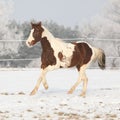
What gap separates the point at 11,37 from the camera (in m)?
40.7

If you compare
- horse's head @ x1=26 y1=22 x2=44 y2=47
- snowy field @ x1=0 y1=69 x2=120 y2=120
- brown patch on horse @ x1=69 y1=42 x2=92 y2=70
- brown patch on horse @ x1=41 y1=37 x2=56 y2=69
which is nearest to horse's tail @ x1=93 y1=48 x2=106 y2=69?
brown patch on horse @ x1=69 y1=42 x2=92 y2=70

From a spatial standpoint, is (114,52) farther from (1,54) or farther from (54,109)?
(54,109)

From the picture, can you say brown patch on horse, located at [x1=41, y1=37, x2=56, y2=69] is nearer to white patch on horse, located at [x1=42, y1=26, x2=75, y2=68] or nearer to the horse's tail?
white patch on horse, located at [x1=42, y1=26, x2=75, y2=68]

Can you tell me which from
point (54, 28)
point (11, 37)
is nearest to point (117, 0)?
point (54, 28)

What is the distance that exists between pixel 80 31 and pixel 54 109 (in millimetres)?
39655

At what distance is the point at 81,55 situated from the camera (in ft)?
29.4

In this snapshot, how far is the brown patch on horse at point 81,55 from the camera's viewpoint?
8867mm

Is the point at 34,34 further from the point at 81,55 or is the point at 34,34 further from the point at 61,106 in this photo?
the point at 61,106

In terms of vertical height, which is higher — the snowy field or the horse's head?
the horse's head

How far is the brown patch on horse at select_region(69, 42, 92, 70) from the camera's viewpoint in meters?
8.87

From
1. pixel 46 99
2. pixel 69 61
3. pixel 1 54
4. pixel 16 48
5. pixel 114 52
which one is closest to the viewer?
pixel 46 99

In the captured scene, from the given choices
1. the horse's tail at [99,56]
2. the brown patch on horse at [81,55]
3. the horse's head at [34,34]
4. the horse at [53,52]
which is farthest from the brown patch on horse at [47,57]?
the horse's tail at [99,56]

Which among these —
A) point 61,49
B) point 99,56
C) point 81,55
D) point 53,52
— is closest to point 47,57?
point 53,52

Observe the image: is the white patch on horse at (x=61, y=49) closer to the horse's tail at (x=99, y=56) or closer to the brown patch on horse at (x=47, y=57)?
the brown patch on horse at (x=47, y=57)
